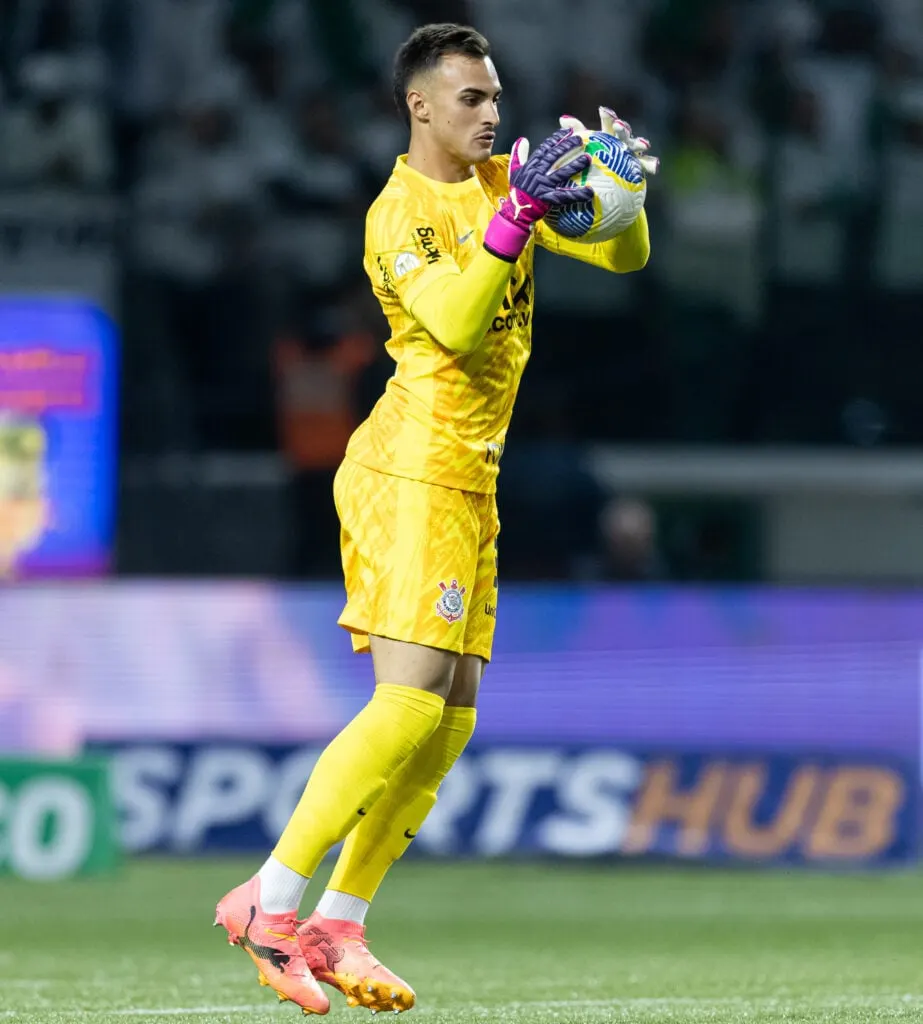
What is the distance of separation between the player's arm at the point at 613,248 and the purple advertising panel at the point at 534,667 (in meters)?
4.60

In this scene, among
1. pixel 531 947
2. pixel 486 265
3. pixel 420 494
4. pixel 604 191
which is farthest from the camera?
pixel 531 947

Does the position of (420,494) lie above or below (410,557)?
above

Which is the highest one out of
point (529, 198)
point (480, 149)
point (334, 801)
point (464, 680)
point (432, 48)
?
point (432, 48)

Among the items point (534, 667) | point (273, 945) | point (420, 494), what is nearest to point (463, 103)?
point (420, 494)

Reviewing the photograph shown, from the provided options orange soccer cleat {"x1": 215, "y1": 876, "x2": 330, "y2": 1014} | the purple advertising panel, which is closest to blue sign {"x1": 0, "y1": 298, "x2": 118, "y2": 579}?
the purple advertising panel

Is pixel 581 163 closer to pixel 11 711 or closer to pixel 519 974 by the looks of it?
pixel 519 974

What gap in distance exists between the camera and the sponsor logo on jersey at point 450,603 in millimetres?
4262

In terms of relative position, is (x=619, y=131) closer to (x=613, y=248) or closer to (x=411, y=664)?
(x=613, y=248)

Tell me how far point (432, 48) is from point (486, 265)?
1.96 ft

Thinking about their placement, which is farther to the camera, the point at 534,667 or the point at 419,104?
the point at 534,667

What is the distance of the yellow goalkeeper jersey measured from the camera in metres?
4.30

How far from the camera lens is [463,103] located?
4.36 m

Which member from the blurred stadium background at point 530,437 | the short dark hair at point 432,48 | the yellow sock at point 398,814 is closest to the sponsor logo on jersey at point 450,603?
the yellow sock at point 398,814

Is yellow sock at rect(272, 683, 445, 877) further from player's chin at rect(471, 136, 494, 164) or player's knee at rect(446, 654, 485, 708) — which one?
player's chin at rect(471, 136, 494, 164)
